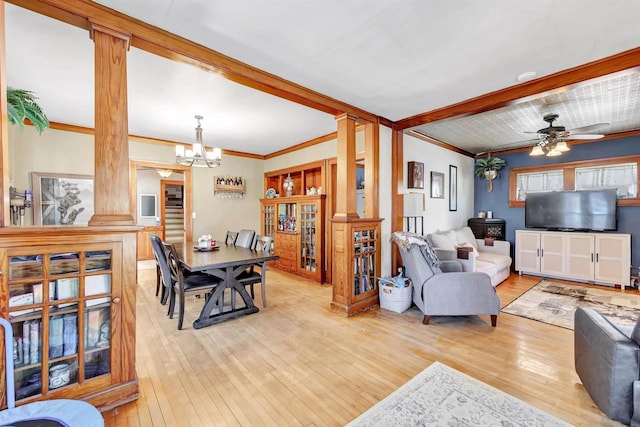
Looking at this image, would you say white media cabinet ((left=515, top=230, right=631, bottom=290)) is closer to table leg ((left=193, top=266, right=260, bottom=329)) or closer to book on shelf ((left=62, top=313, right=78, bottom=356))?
table leg ((left=193, top=266, right=260, bottom=329))

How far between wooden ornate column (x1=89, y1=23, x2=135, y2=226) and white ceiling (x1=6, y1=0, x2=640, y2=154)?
25 cm

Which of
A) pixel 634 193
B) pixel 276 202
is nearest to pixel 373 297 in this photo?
pixel 276 202

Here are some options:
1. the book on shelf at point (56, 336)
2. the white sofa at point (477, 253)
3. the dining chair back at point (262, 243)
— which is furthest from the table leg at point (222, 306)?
the white sofa at point (477, 253)

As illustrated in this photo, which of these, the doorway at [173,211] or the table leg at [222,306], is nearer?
the table leg at [222,306]

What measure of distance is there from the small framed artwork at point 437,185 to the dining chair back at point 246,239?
10.9 feet

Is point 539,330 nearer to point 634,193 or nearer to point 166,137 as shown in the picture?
point 634,193

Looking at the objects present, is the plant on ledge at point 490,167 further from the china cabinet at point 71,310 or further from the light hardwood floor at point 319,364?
the china cabinet at point 71,310

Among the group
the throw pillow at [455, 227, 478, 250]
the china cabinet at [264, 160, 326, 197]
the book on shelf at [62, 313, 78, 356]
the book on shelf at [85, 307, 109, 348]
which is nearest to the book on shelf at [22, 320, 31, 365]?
the book on shelf at [62, 313, 78, 356]

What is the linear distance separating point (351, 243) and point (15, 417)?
9.28 feet

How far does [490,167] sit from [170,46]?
611cm

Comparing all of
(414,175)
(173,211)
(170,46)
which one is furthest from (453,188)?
(173,211)

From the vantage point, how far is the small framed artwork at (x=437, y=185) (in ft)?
16.7

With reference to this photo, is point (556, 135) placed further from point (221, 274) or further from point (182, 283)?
point (182, 283)

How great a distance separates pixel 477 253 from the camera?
14.9 feet
